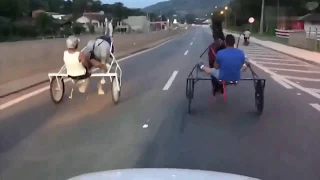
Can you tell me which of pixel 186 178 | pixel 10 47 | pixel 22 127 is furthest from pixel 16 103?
pixel 186 178

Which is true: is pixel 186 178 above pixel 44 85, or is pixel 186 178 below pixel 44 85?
above

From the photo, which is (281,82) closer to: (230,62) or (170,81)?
(170,81)

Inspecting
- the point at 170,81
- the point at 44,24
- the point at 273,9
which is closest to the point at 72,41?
the point at 170,81

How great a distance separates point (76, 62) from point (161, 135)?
401 cm

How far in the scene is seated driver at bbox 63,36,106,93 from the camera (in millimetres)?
12461

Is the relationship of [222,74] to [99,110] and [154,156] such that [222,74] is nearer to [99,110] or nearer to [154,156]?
[99,110]

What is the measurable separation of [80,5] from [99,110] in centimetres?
2934

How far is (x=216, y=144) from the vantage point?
335 inches

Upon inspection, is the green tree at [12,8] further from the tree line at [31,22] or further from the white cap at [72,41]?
the white cap at [72,41]

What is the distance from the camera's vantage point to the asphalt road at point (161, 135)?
718cm

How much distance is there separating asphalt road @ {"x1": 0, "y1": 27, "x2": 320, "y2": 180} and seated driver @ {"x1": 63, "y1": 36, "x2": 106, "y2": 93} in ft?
2.36

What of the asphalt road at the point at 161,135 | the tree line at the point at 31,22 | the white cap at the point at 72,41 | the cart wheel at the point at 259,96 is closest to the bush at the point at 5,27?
the tree line at the point at 31,22

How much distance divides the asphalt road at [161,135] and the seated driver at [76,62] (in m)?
0.72

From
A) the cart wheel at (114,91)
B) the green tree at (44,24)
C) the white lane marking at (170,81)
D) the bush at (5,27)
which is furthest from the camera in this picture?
the green tree at (44,24)
